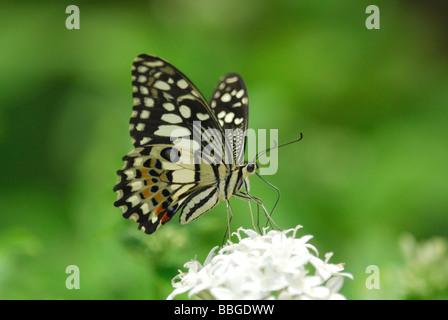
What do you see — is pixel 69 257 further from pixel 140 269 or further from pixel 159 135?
pixel 159 135

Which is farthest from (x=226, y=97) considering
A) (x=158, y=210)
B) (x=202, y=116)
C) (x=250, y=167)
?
(x=158, y=210)

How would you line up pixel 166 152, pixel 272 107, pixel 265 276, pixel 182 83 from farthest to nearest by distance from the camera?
pixel 272 107 < pixel 166 152 < pixel 182 83 < pixel 265 276

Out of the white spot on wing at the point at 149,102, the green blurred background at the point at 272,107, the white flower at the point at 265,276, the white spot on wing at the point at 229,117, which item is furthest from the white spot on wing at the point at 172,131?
the green blurred background at the point at 272,107

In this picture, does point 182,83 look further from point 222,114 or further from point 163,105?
point 222,114

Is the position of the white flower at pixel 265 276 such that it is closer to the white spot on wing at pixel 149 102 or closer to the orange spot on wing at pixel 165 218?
the orange spot on wing at pixel 165 218

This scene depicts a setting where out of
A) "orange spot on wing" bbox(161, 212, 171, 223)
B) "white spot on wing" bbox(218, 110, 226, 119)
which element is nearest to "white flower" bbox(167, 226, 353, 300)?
"orange spot on wing" bbox(161, 212, 171, 223)

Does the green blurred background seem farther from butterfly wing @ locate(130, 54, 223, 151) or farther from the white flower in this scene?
the white flower

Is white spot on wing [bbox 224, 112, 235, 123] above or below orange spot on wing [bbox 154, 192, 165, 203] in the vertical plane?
above

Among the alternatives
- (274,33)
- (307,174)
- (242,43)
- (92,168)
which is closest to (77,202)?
(92,168)
